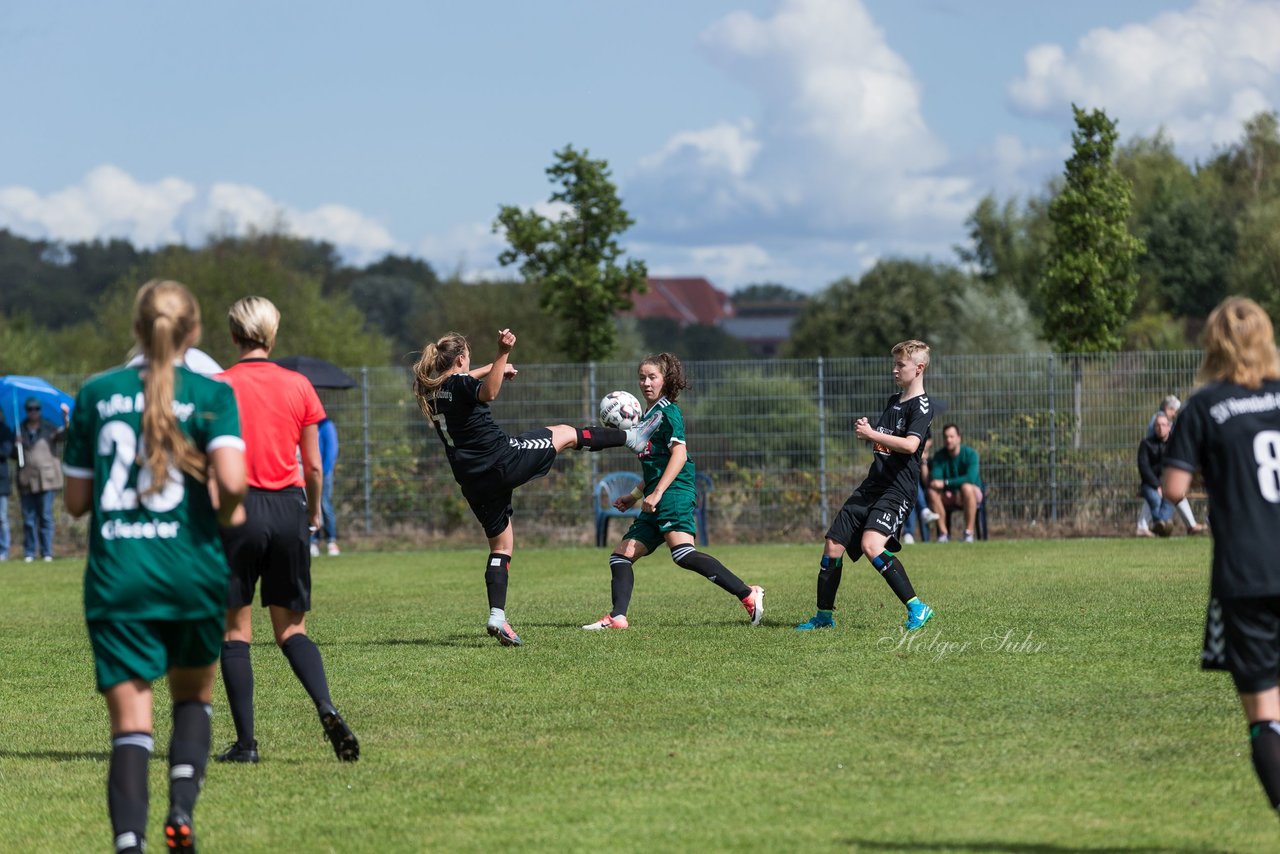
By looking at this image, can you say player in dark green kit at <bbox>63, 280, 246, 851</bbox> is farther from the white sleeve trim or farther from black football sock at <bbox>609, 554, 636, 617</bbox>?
black football sock at <bbox>609, 554, 636, 617</bbox>

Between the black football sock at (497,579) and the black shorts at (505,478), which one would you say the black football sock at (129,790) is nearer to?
the black shorts at (505,478)

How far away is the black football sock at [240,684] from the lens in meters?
6.37

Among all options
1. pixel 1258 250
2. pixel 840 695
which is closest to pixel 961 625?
pixel 840 695

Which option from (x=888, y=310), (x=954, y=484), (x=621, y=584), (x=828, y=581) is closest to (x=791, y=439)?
(x=954, y=484)

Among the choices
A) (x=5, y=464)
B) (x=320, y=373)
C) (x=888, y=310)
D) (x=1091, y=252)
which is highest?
(x=888, y=310)

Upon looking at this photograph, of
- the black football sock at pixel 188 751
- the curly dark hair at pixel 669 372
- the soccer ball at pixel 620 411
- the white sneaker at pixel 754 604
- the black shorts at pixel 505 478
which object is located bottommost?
the white sneaker at pixel 754 604

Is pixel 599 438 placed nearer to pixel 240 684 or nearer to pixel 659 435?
pixel 659 435

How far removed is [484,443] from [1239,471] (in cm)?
575

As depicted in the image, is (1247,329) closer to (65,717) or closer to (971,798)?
(971,798)

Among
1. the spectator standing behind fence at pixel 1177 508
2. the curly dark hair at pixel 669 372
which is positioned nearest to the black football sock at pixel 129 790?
the curly dark hair at pixel 669 372

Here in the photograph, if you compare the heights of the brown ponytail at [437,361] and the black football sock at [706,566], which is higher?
the brown ponytail at [437,361]

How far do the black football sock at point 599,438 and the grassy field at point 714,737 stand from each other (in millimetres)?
1275

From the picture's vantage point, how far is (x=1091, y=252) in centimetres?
2180

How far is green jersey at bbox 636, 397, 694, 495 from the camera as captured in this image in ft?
33.3
